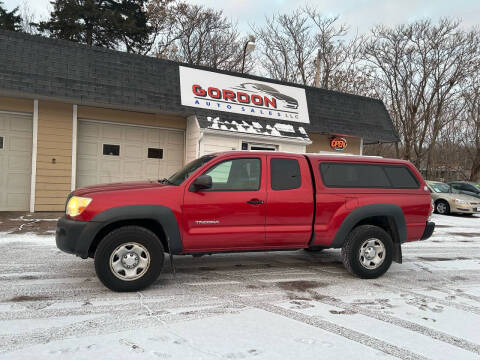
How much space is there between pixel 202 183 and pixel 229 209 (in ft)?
1.71

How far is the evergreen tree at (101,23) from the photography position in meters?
24.9

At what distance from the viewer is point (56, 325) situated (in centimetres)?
364

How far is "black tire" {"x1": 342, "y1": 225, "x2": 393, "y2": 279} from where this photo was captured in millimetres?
5527

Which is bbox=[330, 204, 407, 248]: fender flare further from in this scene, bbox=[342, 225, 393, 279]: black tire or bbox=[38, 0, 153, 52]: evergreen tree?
bbox=[38, 0, 153, 52]: evergreen tree

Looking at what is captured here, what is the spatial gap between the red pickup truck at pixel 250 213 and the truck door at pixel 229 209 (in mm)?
13

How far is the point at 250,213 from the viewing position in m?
5.09

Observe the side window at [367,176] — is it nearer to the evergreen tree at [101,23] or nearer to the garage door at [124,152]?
the garage door at [124,152]

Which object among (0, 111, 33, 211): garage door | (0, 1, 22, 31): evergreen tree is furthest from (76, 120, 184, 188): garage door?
(0, 1, 22, 31): evergreen tree

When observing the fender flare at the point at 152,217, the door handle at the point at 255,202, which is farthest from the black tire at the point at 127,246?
the door handle at the point at 255,202

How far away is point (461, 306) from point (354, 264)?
1.41 m

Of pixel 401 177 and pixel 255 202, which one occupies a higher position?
pixel 401 177

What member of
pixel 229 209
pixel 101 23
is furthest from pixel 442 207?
pixel 101 23

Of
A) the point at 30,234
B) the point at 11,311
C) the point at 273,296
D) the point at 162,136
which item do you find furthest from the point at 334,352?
the point at 162,136

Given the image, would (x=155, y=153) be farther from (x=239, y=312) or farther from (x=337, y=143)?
(x=239, y=312)
